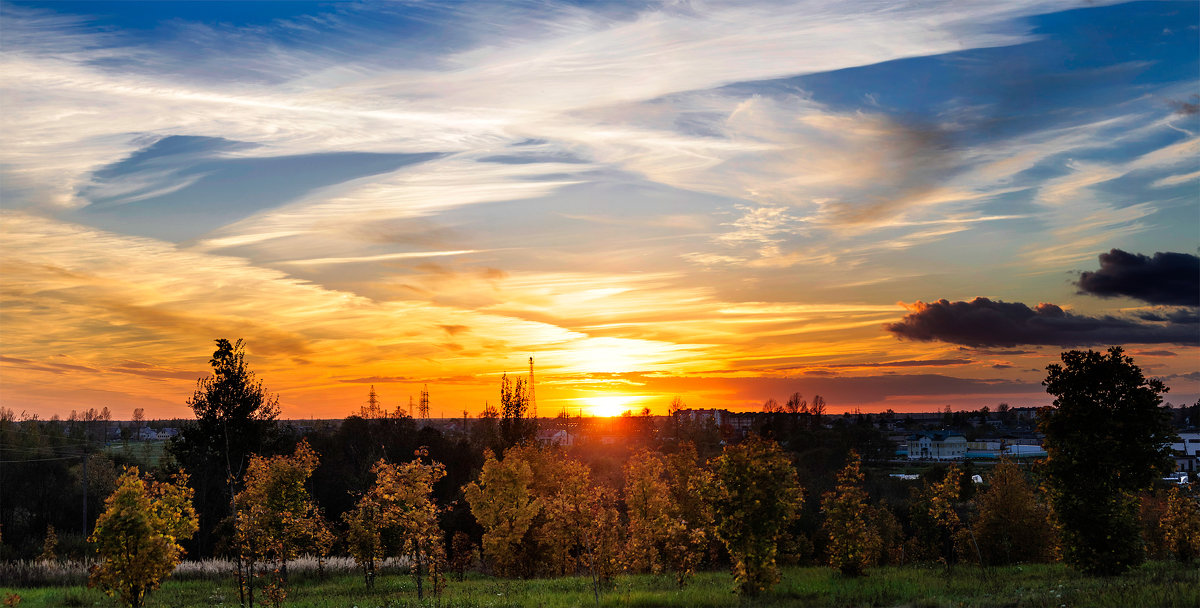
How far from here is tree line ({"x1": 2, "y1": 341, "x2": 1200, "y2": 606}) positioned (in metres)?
25.4

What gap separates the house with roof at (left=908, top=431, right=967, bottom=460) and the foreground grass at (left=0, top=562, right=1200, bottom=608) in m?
137

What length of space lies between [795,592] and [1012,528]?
20162 mm

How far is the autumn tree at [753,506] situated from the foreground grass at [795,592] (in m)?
1.04

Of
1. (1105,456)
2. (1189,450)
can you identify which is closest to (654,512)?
(1105,456)

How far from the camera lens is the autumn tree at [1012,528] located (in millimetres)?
40219

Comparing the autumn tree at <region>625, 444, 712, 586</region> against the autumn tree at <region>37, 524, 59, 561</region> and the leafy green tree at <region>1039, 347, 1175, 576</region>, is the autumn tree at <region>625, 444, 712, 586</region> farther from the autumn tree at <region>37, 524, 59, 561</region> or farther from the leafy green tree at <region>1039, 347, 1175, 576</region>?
the autumn tree at <region>37, 524, 59, 561</region>

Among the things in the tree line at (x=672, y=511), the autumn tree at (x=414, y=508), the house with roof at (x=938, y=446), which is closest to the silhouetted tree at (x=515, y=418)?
the tree line at (x=672, y=511)

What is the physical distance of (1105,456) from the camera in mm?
26781

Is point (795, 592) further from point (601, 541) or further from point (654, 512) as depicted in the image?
point (654, 512)

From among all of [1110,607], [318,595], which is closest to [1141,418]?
[1110,607]

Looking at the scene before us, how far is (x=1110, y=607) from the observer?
19688 millimetres

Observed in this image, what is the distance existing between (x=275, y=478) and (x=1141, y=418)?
3350cm

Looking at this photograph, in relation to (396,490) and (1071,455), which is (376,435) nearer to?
(396,490)

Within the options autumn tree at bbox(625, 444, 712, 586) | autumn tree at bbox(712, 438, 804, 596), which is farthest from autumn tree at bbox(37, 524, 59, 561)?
autumn tree at bbox(712, 438, 804, 596)
